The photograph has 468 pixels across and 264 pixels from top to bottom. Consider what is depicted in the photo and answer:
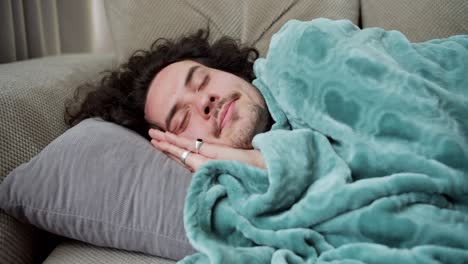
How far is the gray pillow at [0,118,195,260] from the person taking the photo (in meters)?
0.86

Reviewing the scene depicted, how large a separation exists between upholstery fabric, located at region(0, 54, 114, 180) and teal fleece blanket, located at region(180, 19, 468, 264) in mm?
406

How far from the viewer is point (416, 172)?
786 mm

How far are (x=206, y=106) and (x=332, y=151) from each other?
1.15ft

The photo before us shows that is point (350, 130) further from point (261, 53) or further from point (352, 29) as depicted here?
point (261, 53)

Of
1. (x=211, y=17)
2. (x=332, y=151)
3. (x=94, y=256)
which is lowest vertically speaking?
(x=94, y=256)

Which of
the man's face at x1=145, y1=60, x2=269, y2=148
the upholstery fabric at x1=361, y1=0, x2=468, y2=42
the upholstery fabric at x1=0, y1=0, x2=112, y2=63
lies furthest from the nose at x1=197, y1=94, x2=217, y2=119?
the upholstery fabric at x1=0, y1=0, x2=112, y2=63

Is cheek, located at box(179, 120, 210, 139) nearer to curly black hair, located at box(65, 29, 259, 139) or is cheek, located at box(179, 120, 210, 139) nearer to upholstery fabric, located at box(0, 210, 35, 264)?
curly black hair, located at box(65, 29, 259, 139)

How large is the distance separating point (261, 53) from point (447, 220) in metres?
0.82

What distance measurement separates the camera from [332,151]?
0.86 metres

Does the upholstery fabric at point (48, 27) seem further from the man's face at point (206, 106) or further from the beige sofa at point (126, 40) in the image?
the man's face at point (206, 106)

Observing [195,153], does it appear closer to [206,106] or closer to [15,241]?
[206,106]

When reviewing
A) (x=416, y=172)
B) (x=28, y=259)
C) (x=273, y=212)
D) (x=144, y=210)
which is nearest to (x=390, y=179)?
(x=416, y=172)

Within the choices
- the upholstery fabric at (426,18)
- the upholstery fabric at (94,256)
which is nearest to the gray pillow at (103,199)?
the upholstery fabric at (94,256)

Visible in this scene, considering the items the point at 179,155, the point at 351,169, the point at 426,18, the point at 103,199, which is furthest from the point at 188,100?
the point at 426,18
